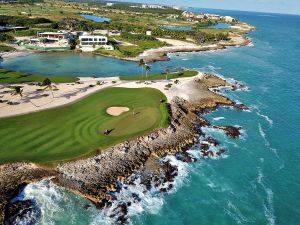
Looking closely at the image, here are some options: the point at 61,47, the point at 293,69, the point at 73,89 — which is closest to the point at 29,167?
the point at 73,89

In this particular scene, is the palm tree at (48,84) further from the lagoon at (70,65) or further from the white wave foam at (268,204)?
the white wave foam at (268,204)

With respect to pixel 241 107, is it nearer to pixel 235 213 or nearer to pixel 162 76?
pixel 162 76

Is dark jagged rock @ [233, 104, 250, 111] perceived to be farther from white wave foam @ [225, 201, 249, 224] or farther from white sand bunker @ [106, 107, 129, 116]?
white wave foam @ [225, 201, 249, 224]

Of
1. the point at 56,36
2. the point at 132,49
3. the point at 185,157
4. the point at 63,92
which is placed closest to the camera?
the point at 185,157

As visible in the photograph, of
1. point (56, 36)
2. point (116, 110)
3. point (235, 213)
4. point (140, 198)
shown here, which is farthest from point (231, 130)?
point (56, 36)

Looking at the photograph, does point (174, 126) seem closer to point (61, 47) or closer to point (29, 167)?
point (29, 167)

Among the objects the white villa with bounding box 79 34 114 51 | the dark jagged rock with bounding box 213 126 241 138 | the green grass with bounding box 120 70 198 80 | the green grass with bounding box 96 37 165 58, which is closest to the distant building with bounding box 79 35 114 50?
the white villa with bounding box 79 34 114 51
